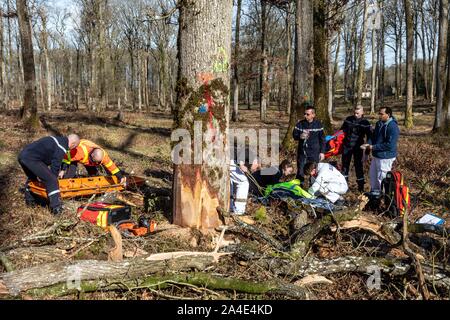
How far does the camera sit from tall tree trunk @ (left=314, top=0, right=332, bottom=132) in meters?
11.6

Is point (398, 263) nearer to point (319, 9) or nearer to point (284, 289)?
point (284, 289)

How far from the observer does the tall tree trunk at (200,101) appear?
4.83 metres

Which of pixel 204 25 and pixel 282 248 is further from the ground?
pixel 204 25

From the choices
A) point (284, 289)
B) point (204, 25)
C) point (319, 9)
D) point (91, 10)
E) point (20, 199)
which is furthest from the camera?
point (91, 10)

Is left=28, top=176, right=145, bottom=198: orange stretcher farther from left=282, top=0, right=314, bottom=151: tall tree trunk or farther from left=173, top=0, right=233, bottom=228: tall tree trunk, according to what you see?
left=282, top=0, right=314, bottom=151: tall tree trunk

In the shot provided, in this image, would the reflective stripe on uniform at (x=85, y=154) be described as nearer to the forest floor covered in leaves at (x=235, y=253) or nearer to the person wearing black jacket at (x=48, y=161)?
the person wearing black jacket at (x=48, y=161)

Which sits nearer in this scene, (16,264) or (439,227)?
(16,264)

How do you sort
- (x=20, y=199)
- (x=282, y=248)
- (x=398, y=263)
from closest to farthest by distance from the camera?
(x=398, y=263)
(x=282, y=248)
(x=20, y=199)

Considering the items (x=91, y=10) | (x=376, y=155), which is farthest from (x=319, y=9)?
(x=91, y=10)

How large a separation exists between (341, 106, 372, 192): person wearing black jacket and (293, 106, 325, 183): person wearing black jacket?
2.08 ft

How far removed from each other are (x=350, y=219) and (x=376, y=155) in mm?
2716

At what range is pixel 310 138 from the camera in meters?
7.66

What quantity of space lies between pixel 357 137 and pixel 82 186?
531cm

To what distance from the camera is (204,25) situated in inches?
189
